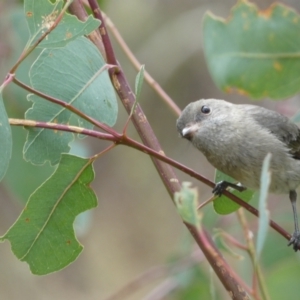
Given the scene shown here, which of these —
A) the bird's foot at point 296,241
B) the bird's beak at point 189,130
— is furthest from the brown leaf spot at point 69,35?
the bird's foot at point 296,241

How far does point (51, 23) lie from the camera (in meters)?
2.00

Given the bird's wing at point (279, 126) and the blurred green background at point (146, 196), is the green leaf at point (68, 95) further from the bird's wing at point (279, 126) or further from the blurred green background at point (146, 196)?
the blurred green background at point (146, 196)

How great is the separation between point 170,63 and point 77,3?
500 cm

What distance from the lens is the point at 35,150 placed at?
2.24 metres

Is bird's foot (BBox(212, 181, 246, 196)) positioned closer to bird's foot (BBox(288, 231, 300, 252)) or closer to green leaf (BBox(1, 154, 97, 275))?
bird's foot (BBox(288, 231, 300, 252))

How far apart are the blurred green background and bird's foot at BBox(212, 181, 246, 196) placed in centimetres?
101

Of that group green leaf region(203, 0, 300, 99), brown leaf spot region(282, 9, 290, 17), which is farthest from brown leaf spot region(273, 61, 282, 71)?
brown leaf spot region(282, 9, 290, 17)

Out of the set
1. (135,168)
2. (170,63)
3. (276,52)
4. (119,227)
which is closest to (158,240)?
(119,227)

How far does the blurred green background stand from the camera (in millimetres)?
4395

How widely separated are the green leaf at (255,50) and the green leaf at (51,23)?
147 cm

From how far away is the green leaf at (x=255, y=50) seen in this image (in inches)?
131

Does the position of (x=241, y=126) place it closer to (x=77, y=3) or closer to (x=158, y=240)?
(x=77, y=3)

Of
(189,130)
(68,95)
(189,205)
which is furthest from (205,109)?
(189,205)

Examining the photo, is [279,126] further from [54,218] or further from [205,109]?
[54,218]
